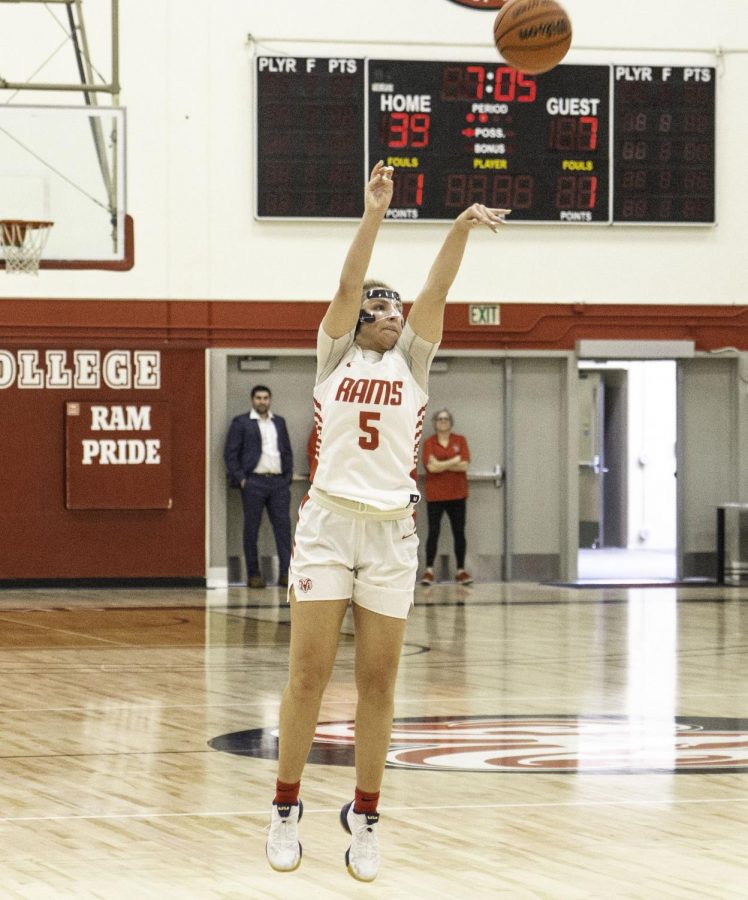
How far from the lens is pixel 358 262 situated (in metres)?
4.63

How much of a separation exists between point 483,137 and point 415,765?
10357 millimetres

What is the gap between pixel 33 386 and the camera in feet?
51.4

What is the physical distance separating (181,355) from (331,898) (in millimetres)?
11926

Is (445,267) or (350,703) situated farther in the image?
(350,703)

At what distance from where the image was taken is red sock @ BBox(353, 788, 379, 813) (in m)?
4.61

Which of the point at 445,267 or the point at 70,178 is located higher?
the point at 70,178

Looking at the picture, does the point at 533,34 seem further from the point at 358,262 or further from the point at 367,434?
the point at 367,434

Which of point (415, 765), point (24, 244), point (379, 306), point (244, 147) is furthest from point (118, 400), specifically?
point (379, 306)

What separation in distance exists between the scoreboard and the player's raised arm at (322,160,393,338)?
10847 mm

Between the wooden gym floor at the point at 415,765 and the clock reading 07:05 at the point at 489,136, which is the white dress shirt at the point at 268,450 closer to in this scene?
the clock reading 07:05 at the point at 489,136

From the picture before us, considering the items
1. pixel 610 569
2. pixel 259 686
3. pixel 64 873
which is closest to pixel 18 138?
pixel 259 686

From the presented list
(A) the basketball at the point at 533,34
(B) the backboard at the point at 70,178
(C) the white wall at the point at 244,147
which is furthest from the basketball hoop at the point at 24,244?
(A) the basketball at the point at 533,34

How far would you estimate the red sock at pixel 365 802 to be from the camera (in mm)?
4609

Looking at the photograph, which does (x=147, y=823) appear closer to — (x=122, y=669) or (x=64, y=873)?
(x=64, y=873)
